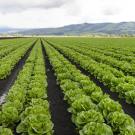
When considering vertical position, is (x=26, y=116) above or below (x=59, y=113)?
above

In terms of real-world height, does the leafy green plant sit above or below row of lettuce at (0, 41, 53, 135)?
above

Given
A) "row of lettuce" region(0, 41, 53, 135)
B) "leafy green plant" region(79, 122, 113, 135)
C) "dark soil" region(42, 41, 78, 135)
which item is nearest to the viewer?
"leafy green plant" region(79, 122, 113, 135)

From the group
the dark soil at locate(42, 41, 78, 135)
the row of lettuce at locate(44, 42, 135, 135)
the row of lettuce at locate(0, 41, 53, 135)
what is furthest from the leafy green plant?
the dark soil at locate(42, 41, 78, 135)

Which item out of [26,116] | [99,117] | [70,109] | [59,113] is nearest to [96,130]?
[99,117]

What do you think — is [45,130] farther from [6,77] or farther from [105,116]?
[6,77]

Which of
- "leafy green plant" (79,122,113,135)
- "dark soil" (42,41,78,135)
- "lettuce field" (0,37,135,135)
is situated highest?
"leafy green plant" (79,122,113,135)

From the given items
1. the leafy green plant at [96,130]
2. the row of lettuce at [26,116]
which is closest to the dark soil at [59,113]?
the row of lettuce at [26,116]

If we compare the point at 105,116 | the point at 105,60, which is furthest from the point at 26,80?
the point at 105,60

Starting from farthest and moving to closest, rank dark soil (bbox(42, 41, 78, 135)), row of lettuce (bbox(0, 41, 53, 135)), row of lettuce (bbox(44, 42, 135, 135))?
dark soil (bbox(42, 41, 78, 135)), row of lettuce (bbox(0, 41, 53, 135)), row of lettuce (bbox(44, 42, 135, 135))

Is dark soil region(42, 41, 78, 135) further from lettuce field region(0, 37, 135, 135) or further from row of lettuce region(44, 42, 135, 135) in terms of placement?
row of lettuce region(44, 42, 135, 135)

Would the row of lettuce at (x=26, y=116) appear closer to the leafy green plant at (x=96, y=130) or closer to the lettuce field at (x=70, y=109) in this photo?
the lettuce field at (x=70, y=109)

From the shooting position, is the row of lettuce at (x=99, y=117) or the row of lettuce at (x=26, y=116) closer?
the row of lettuce at (x=99, y=117)

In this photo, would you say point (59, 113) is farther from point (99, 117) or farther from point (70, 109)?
point (99, 117)

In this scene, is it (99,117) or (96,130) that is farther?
(99,117)
